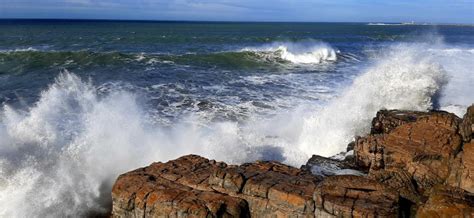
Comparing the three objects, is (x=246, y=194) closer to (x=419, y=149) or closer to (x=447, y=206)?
(x=447, y=206)

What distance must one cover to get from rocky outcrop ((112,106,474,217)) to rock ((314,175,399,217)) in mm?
12

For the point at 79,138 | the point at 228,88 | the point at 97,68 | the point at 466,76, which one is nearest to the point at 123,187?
the point at 79,138

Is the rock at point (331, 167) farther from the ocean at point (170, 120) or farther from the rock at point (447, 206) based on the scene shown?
the rock at point (447, 206)

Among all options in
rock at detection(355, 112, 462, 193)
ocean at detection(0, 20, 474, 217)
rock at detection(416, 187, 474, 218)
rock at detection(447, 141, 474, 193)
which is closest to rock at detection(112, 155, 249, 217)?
ocean at detection(0, 20, 474, 217)

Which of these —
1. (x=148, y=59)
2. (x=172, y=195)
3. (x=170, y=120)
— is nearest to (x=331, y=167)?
(x=172, y=195)

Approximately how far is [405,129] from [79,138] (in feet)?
24.0

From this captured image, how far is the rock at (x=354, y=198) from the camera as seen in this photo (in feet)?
17.0

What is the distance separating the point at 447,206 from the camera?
4.98m

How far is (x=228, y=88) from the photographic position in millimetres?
19797

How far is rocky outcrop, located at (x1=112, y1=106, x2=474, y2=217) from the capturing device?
538 cm

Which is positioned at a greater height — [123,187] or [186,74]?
[123,187]

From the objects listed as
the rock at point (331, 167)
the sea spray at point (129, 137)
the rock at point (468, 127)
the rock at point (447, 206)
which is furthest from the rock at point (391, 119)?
the rock at point (447, 206)

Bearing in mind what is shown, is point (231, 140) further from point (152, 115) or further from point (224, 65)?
point (224, 65)

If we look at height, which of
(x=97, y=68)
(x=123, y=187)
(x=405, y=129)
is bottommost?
(x=97, y=68)
